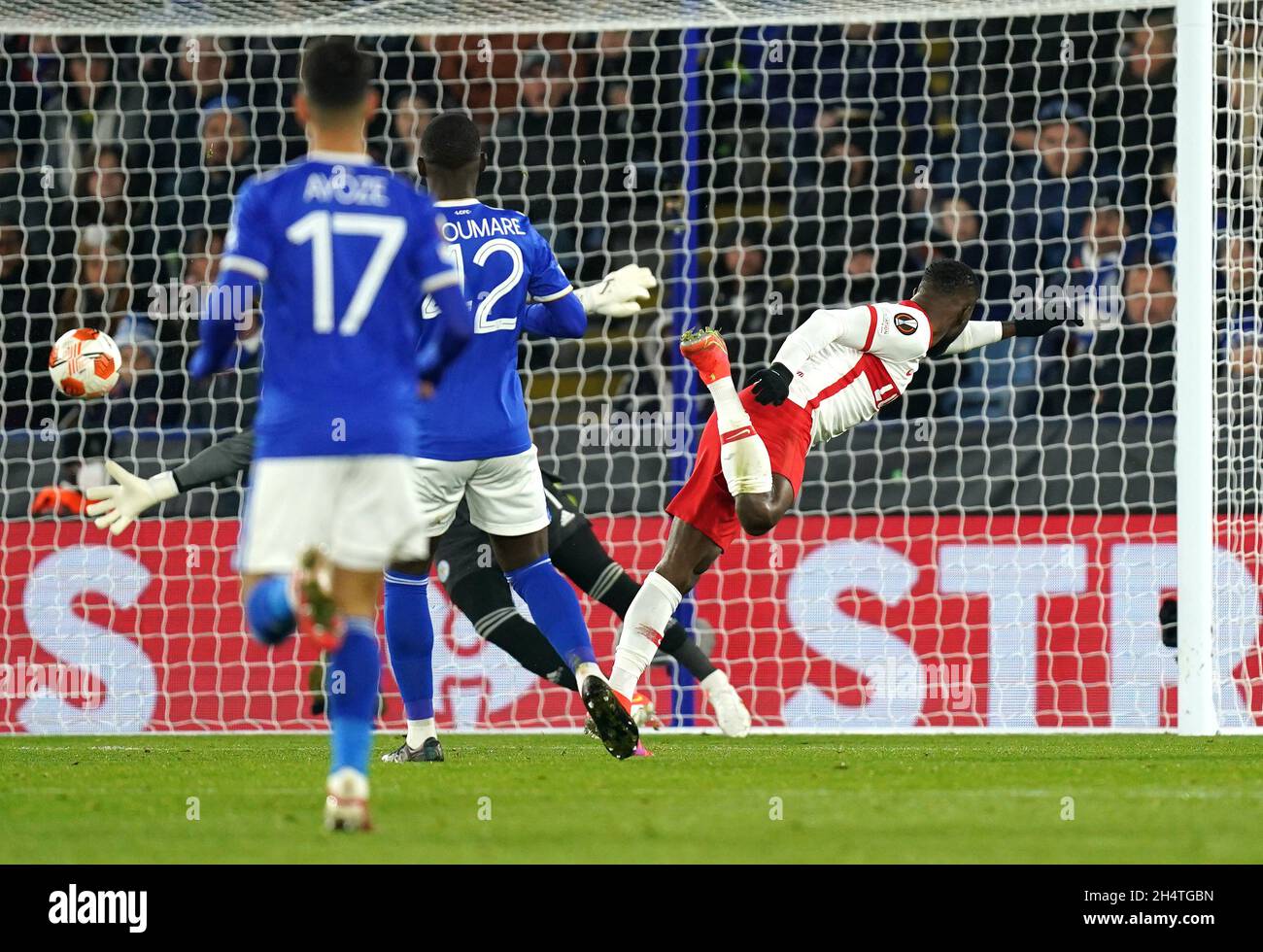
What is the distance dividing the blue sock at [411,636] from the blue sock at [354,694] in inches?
75.4

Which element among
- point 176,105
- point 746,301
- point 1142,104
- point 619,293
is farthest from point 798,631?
point 176,105

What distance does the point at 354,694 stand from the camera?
3973 millimetres

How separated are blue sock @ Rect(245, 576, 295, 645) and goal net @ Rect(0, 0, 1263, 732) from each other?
355 cm

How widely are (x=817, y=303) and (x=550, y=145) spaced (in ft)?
5.35

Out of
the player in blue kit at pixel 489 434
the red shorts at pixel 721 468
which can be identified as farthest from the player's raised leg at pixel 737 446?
the player in blue kit at pixel 489 434

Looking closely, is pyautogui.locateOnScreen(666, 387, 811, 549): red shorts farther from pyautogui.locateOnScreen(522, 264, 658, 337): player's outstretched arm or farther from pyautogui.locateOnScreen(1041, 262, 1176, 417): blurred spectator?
pyautogui.locateOnScreen(1041, 262, 1176, 417): blurred spectator

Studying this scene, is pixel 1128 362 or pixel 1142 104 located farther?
pixel 1142 104

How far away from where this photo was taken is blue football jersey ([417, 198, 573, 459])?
18.9 feet

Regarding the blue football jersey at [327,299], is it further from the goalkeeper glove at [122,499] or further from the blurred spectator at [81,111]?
the blurred spectator at [81,111]

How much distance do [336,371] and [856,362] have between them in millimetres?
3305

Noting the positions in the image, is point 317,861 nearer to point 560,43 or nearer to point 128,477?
point 128,477

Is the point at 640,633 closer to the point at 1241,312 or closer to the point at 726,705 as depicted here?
the point at 726,705

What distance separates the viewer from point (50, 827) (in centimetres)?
409

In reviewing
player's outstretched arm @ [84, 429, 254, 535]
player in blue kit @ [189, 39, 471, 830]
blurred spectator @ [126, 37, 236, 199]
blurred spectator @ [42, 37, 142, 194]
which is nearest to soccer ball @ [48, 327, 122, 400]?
player's outstretched arm @ [84, 429, 254, 535]
